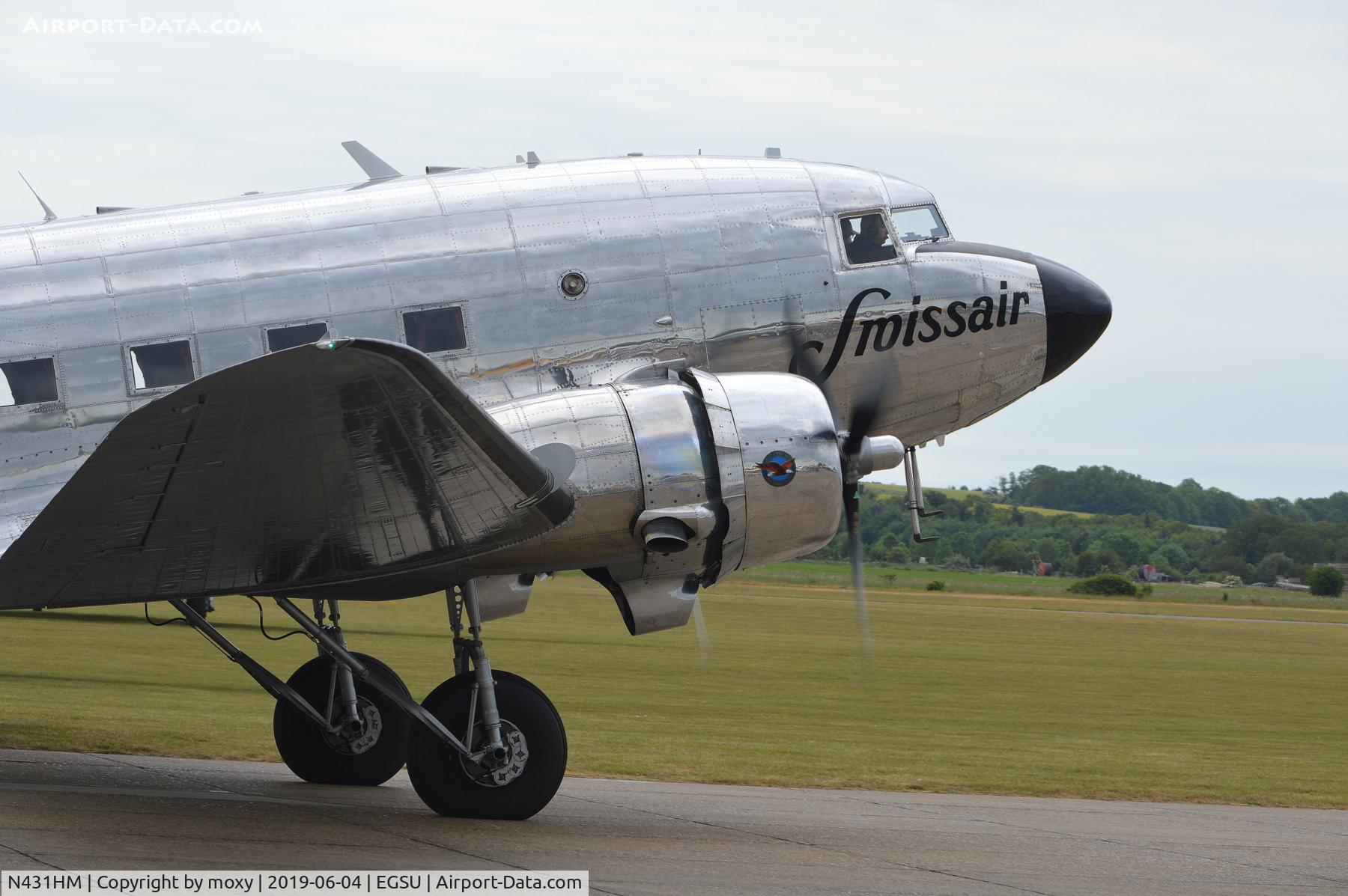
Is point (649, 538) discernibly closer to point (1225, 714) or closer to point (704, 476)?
point (704, 476)

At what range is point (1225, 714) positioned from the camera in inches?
1113

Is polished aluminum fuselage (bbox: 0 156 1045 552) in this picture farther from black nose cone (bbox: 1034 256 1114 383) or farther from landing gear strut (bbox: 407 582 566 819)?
landing gear strut (bbox: 407 582 566 819)

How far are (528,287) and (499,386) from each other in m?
0.81

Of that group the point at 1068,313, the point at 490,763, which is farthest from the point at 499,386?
the point at 1068,313

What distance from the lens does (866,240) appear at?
11.4 m

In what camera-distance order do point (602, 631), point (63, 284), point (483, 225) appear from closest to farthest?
point (63, 284), point (483, 225), point (602, 631)

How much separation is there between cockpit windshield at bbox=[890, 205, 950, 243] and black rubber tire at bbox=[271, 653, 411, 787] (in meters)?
5.78

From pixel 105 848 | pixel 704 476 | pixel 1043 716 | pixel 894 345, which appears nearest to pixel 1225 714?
pixel 1043 716

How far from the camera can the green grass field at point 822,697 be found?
52.6 feet

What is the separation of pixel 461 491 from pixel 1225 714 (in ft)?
78.3

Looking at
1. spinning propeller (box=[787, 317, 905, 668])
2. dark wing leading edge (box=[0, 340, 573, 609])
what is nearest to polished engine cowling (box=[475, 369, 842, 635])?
dark wing leading edge (box=[0, 340, 573, 609])

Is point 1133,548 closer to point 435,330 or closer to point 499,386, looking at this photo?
point 499,386

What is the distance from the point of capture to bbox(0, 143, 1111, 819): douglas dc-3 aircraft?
8352mm

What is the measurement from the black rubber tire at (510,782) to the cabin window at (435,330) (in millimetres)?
2379
